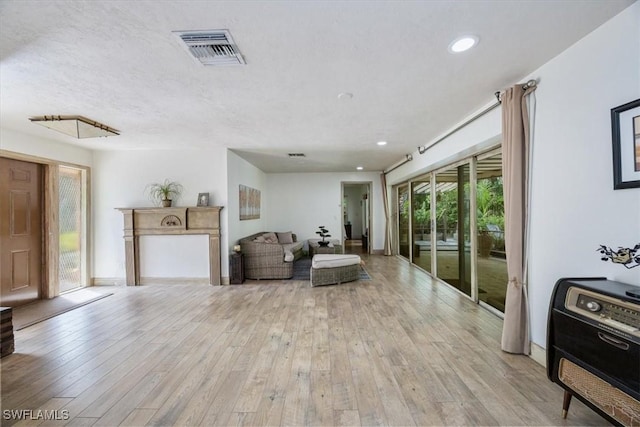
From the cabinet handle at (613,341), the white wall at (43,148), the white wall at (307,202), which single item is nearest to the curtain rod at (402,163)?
the white wall at (307,202)

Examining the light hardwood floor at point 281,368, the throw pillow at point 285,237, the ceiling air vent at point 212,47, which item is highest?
the ceiling air vent at point 212,47

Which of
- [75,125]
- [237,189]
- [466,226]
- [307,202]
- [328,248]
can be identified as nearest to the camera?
[75,125]

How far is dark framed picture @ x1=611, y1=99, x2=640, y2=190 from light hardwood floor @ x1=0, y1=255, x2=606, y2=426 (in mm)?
1578

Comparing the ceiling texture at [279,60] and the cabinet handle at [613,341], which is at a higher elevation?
the ceiling texture at [279,60]

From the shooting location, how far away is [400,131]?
13.9 feet

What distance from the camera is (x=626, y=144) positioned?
170 cm

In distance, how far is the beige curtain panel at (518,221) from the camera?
2.47 meters

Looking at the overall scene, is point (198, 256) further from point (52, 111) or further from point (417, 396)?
point (417, 396)

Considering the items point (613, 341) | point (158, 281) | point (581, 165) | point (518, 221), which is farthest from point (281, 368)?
point (158, 281)

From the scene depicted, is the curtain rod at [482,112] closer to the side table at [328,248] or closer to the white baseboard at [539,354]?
the white baseboard at [539,354]

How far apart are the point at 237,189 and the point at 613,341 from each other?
225 inches

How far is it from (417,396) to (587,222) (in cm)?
181

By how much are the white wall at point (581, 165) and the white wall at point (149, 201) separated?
4.85 metres

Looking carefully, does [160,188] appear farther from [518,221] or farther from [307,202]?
[518,221]
